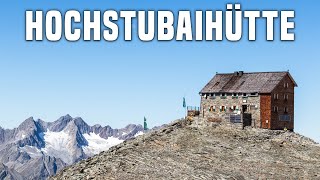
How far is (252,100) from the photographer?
9044 centimetres

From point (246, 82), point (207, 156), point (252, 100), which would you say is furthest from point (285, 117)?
point (207, 156)

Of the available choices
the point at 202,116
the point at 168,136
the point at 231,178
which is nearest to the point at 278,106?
the point at 202,116

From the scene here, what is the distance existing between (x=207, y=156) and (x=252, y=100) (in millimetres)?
22832

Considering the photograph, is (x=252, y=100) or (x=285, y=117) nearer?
(x=252, y=100)

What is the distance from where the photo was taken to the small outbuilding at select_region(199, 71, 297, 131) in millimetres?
89688

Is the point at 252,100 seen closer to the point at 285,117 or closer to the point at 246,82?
the point at 246,82

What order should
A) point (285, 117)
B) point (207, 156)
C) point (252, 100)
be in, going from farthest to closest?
point (285, 117), point (252, 100), point (207, 156)

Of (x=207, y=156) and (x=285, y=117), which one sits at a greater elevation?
(x=285, y=117)

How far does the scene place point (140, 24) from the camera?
70.6 meters

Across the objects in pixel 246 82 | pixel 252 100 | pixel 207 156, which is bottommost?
pixel 207 156

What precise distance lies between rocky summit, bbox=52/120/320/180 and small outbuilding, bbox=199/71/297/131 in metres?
Answer: 4.97

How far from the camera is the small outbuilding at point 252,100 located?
89688 mm

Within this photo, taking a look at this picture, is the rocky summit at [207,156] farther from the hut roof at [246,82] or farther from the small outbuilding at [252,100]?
the hut roof at [246,82]

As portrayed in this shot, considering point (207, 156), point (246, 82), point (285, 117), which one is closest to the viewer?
point (207, 156)
